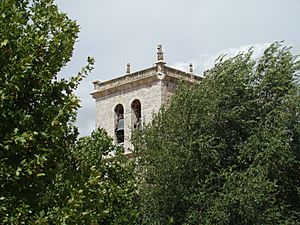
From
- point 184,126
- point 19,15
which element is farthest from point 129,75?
point 19,15

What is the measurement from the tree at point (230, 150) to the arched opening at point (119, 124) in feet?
37.8

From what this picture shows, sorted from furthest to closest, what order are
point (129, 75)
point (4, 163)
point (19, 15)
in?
1. point (129, 75)
2. point (19, 15)
3. point (4, 163)

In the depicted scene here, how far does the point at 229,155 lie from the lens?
87.1 feet

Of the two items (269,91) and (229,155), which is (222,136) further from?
(269,91)

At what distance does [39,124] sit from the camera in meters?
9.34

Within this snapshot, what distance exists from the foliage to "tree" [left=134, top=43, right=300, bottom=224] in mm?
14560

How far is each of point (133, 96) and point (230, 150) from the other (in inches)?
529

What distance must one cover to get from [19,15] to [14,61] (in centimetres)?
80

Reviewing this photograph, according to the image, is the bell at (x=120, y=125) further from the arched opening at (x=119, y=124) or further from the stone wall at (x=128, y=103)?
the stone wall at (x=128, y=103)

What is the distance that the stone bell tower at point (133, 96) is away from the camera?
37.1 m

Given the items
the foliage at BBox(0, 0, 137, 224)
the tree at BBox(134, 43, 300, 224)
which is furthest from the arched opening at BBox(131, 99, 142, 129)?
the foliage at BBox(0, 0, 137, 224)

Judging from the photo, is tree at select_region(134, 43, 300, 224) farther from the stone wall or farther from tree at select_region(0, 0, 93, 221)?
tree at select_region(0, 0, 93, 221)

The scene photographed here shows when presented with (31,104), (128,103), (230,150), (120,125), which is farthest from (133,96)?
(31,104)

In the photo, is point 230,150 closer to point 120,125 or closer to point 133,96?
point 133,96
